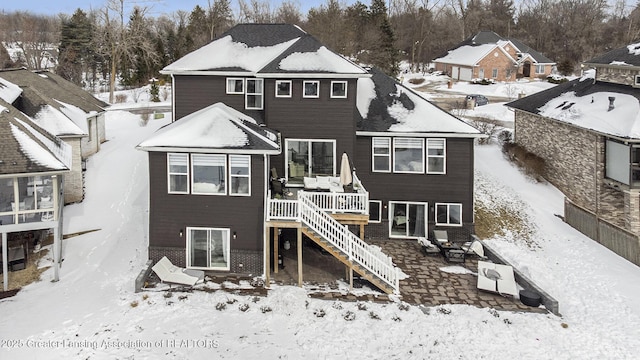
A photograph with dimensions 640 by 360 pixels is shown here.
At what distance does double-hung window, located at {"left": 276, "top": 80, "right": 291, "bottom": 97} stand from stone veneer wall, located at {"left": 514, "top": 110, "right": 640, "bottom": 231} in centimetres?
1542

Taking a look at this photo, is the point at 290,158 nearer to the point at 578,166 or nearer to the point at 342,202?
the point at 342,202

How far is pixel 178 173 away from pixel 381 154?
898 cm

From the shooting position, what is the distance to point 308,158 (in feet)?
69.3

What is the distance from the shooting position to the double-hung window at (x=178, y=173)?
17969mm

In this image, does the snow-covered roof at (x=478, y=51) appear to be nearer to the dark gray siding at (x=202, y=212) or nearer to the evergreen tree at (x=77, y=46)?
the evergreen tree at (x=77, y=46)

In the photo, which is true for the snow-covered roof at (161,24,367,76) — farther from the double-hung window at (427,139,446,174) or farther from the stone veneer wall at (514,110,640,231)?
the stone veneer wall at (514,110,640,231)

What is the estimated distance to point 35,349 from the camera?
43.7 ft

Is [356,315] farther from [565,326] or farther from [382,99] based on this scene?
[382,99]

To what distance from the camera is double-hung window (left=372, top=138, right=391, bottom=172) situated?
2219 centimetres

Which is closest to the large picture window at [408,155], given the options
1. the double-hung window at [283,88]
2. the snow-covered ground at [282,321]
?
the double-hung window at [283,88]

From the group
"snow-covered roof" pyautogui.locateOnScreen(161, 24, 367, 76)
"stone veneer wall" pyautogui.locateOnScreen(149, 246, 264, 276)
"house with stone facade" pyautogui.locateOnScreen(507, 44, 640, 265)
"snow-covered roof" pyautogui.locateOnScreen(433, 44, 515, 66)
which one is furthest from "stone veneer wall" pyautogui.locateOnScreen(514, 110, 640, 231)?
"snow-covered roof" pyautogui.locateOnScreen(433, 44, 515, 66)

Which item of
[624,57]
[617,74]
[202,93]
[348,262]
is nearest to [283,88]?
[202,93]

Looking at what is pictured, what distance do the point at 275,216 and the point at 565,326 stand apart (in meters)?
9.90

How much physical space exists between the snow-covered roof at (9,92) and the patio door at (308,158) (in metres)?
13.1
